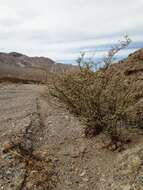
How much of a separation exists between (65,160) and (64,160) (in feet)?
0.06

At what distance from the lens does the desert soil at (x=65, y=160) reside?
479 cm

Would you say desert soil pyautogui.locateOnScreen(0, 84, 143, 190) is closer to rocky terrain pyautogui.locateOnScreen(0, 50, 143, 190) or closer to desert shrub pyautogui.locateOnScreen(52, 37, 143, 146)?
Answer: rocky terrain pyautogui.locateOnScreen(0, 50, 143, 190)

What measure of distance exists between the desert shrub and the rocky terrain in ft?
1.13

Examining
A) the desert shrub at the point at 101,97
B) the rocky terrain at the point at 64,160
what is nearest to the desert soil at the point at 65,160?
the rocky terrain at the point at 64,160

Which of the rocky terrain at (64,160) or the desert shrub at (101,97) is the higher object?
the desert shrub at (101,97)

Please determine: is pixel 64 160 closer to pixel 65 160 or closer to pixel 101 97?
pixel 65 160

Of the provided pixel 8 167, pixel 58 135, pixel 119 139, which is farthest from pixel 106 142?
pixel 8 167

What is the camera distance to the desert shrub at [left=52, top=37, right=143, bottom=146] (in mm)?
5883

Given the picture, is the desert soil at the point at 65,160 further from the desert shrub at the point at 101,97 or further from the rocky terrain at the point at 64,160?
the desert shrub at the point at 101,97

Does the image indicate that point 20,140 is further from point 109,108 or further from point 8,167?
point 109,108

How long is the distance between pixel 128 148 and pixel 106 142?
0.61 metres

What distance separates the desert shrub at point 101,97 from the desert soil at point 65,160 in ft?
1.49

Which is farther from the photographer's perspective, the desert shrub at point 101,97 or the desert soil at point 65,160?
the desert shrub at point 101,97

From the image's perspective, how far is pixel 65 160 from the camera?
18.6ft
